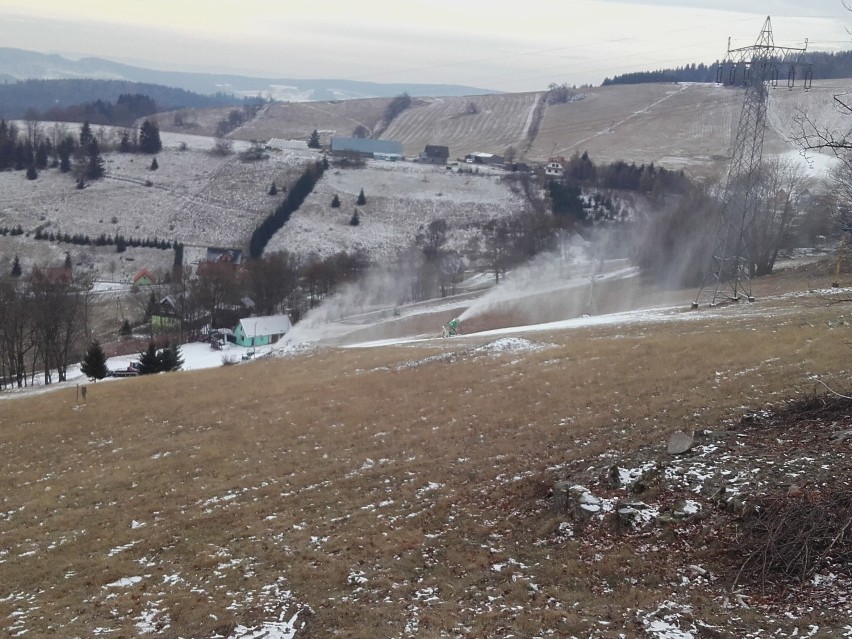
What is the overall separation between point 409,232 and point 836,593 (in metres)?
112

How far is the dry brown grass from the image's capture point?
12.6 metres

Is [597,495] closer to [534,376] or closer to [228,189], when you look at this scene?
[534,376]

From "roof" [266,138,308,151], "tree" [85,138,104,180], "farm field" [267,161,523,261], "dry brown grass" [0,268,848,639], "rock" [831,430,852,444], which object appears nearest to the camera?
"dry brown grass" [0,268,848,639]

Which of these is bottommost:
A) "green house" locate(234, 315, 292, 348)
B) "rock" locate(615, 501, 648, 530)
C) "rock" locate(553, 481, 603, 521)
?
"green house" locate(234, 315, 292, 348)

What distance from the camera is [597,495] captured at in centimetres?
1534

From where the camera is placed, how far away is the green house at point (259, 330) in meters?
76.3

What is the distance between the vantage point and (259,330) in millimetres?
77375

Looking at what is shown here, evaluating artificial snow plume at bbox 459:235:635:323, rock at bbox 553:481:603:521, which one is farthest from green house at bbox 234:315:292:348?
rock at bbox 553:481:603:521

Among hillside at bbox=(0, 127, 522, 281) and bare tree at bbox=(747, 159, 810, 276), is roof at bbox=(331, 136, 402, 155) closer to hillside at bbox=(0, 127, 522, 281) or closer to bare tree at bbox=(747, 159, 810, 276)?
hillside at bbox=(0, 127, 522, 281)

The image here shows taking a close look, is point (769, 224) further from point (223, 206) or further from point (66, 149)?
point (66, 149)

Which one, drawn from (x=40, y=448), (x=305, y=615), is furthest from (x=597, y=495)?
(x=40, y=448)

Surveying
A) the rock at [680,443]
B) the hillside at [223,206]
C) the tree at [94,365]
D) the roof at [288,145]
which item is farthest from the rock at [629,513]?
the roof at [288,145]

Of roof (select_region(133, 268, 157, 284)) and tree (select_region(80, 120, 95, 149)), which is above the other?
tree (select_region(80, 120, 95, 149))

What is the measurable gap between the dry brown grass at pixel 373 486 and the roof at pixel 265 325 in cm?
4144
